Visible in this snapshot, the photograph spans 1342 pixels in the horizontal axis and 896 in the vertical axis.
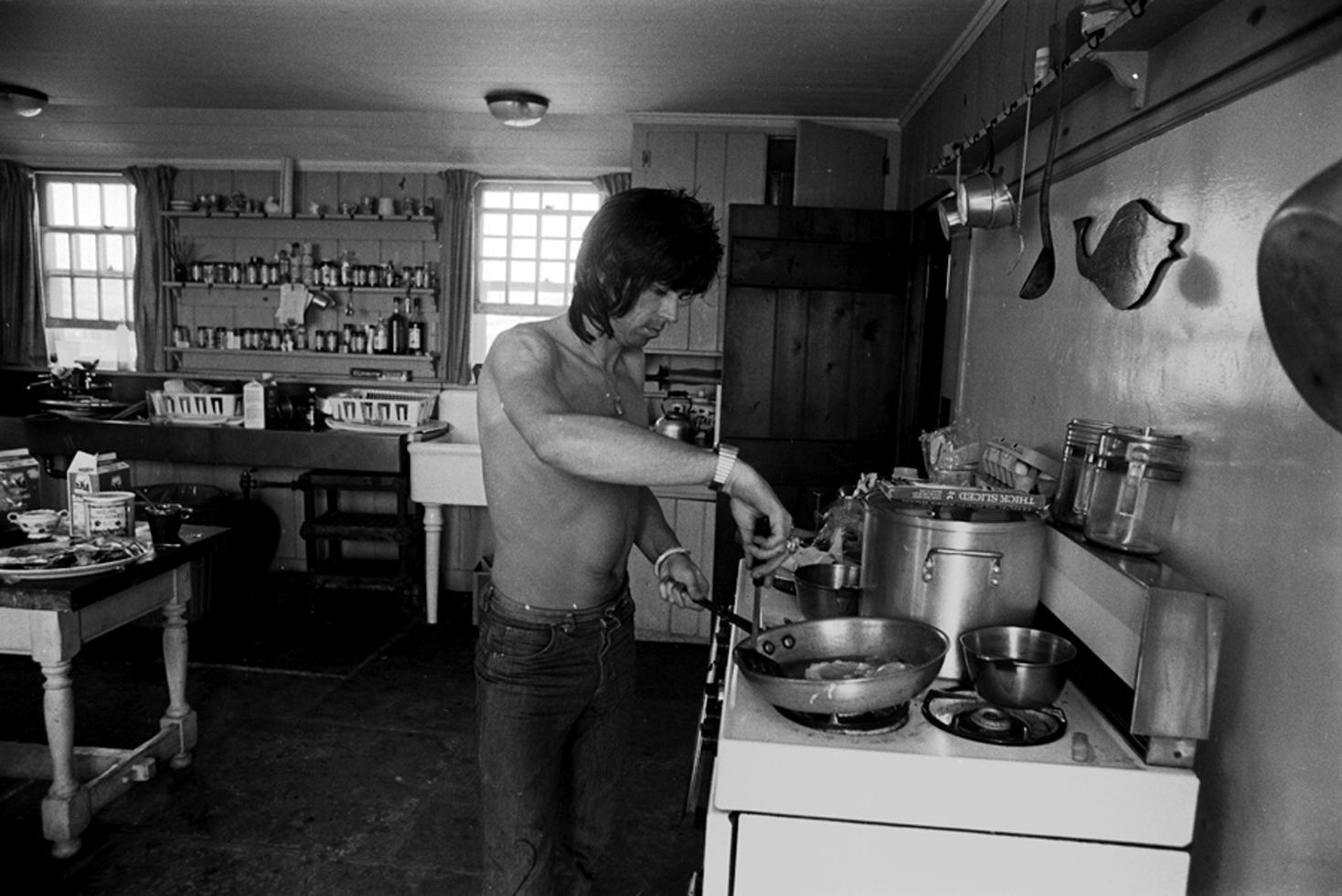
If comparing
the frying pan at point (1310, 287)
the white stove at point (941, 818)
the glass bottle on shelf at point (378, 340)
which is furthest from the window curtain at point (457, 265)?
the frying pan at point (1310, 287)

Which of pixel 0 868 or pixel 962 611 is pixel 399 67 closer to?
pixel 0 868

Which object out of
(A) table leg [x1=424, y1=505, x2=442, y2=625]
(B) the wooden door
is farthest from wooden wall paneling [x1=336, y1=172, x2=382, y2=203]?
(B) the wooden door

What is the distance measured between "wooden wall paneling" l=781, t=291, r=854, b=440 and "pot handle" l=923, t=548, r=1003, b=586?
323 centimetres

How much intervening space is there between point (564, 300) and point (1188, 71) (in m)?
4.95

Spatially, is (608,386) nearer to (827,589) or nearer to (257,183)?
(827,589)

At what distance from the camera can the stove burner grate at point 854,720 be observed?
1.60m

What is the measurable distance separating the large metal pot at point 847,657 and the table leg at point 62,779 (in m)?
2.27

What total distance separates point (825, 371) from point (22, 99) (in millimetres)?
4949

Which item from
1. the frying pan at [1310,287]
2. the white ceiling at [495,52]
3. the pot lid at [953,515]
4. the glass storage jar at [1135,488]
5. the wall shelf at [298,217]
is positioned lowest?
the pot lid at [953,515]

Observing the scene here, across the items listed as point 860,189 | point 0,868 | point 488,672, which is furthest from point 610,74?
point 0,868

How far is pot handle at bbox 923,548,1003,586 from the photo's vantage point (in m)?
1.80

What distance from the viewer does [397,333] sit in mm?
6293

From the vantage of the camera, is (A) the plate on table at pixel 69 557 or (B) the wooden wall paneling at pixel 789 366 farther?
(B) the wooden wall paneling at pixel 789 366

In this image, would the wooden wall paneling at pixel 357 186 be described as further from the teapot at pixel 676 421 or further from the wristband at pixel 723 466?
the wristband at pixel 723 466
